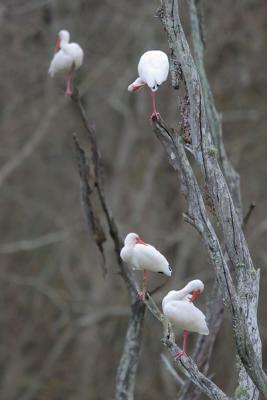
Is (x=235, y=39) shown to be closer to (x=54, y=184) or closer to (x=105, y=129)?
(x=105, y=129)

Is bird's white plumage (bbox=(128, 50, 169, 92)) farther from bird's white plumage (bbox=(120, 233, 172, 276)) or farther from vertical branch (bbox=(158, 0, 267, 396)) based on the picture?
bird's white plumage (bbox=(120, 233, 172, 276))

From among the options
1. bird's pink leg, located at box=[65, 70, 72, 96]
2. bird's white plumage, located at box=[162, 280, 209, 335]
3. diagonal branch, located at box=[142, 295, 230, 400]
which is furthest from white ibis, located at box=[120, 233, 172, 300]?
bird's pink leg, located at box=[65, 70, 72, 96]

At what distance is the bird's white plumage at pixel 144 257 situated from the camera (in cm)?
253

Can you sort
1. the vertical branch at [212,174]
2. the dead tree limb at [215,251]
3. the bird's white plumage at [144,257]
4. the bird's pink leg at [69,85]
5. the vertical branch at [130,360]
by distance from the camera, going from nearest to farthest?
the dead tree limb at [215,251]
the vertical branch at [212,174]
the bird's white plumage at [144,257]
the vertical branch at [130,360]
the bird's pink leg at [69,85]

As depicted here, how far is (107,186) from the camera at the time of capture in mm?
9312

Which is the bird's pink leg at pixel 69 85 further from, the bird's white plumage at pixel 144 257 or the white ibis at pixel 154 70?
the bird's white plumage at pixel 144 257

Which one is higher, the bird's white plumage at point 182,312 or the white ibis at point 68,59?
the white ibis at point 68,59

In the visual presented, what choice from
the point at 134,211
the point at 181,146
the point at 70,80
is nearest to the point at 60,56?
the point at 70,80

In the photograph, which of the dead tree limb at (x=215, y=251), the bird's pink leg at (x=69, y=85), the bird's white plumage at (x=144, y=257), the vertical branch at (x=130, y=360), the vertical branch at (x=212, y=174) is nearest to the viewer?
the dead tree limb at (x=215, y=251)

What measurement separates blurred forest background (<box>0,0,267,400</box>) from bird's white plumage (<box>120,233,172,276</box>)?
202 inches

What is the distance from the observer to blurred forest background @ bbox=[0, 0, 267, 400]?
325 inches

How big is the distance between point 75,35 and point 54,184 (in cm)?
188

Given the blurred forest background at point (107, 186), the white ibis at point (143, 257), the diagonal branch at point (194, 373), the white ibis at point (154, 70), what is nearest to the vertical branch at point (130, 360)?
the white ibis at point (143, 257)

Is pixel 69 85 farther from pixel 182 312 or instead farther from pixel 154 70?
pixel 182 312
